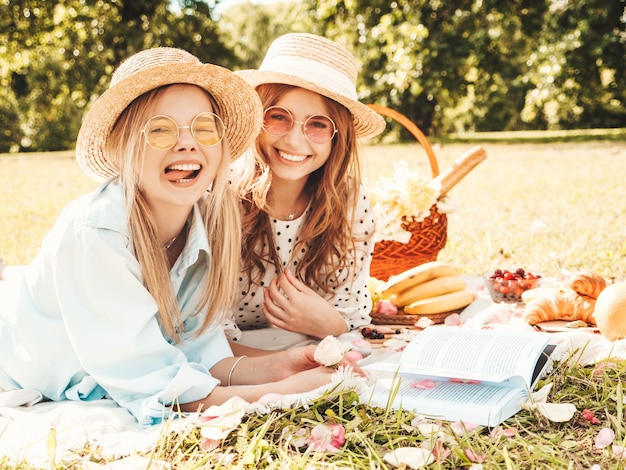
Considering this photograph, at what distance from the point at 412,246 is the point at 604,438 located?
2.15 metres

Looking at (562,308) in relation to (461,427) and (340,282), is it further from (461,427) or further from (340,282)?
(461,427)

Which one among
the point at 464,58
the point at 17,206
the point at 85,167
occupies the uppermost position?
the point at 464,58

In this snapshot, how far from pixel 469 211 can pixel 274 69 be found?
4923 millimetres

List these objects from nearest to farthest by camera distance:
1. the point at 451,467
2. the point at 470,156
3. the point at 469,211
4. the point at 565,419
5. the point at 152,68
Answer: the point at 451,467
the point at 565,419
the point at 152,68
the point at 470,156
the point at 469,211

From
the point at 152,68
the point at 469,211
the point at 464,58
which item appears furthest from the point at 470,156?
the point at 464,58

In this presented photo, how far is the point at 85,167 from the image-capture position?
269cm

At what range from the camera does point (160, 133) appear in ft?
7.55

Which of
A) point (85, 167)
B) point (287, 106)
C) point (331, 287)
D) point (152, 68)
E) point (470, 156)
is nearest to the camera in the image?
point (152, 68)

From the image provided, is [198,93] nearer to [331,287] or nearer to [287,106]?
[287,106]

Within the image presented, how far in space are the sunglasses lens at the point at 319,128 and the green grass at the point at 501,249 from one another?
49.3 inches

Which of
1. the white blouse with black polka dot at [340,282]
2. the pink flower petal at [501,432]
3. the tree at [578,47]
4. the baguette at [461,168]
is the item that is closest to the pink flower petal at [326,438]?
the pink flower petal at [501,432]

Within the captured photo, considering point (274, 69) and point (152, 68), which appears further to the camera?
point (274, 69)

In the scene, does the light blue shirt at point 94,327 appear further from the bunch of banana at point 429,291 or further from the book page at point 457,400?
the bunch of banana at point 429,291

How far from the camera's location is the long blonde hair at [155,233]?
234cm
